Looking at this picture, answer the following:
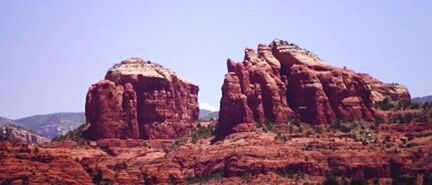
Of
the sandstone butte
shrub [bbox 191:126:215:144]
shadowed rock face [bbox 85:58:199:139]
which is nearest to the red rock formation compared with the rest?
the sandstone butte

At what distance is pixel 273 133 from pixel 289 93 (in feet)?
45.7

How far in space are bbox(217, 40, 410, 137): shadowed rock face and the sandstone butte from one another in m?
0.19

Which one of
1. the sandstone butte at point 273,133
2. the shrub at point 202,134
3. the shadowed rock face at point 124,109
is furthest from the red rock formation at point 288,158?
the shadowed rock face at point 124,109

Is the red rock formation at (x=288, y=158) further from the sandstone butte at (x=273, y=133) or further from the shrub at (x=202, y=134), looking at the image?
the shrub at (x=202, y=134)

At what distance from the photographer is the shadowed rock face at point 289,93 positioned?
183 meters

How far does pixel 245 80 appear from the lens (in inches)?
7244

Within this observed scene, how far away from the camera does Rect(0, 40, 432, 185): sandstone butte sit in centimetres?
16350

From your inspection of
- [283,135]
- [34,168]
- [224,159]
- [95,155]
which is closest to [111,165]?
[95,155]

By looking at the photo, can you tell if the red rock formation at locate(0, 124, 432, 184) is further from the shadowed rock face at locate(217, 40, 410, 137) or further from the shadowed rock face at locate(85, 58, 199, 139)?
the shadowed rock face at locate(85, 58, 199, 139)

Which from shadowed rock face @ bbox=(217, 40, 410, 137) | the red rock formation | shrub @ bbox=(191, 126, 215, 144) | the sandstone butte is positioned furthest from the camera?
shrub @ bbox=(191, 126, 215, 144)

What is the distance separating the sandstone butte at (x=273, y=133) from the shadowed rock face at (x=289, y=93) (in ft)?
0.61

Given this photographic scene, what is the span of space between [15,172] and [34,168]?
2.94m

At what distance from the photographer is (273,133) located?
17788 cm

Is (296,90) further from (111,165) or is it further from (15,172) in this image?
(15,172)
